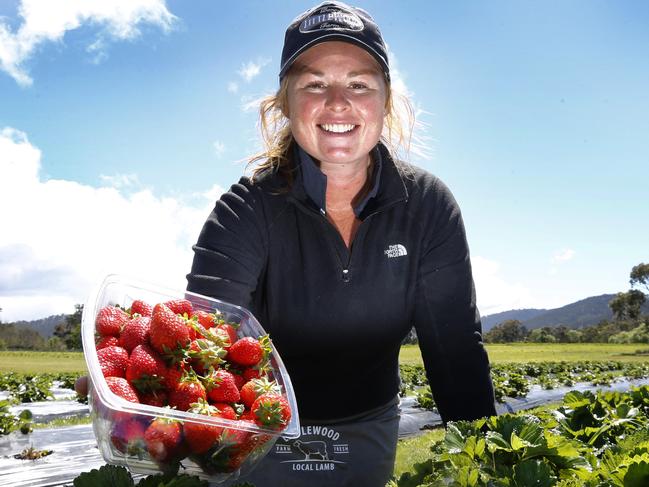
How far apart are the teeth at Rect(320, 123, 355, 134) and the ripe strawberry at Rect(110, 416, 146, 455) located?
56.8 inches

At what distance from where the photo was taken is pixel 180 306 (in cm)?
184

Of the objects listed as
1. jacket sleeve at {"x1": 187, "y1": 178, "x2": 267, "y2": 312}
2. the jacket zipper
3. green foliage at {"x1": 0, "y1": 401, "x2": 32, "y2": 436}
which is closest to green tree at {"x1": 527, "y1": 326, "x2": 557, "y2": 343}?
green foliage at {"x1": 0, "y1": 401, "x2": 32, "y2": 436}

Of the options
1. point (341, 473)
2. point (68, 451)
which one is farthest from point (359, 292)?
point (68, 451)

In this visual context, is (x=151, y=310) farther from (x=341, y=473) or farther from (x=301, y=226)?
(x=341, y=473)

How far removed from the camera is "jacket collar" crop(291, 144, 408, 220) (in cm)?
266

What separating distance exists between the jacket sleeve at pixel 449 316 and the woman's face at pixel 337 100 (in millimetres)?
568

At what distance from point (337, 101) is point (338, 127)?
11 centimetres

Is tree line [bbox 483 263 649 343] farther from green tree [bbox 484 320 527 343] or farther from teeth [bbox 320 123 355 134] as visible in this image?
teeth [bbox 320 123 355 134]

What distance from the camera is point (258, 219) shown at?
2.57m

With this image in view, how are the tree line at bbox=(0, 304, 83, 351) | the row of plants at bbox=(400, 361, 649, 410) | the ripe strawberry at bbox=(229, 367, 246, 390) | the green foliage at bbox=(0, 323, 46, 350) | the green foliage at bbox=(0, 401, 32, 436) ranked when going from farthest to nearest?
the green foliage at bbox=(0, 323, 46, 350), the tree line at bbox=(0, 304, 83, 351), the row of plants at bbox=(400, 361, 649, 410), the green foliage at bbox=(0, 401, 32, 436), the ripe strawberry at bbox=(229, 367, 246, 390)

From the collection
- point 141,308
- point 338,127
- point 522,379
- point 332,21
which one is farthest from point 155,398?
point 522,379

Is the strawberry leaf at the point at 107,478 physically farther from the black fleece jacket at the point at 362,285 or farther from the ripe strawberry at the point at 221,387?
the black fleece jacket at the point at 362,285

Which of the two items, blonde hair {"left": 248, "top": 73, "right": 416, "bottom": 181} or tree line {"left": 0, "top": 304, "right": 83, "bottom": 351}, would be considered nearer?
blonde hair {"left": 248, "top": 73, "right": 416, "bottom": 181}

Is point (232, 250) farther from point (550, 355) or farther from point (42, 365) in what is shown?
point (550, 355)
